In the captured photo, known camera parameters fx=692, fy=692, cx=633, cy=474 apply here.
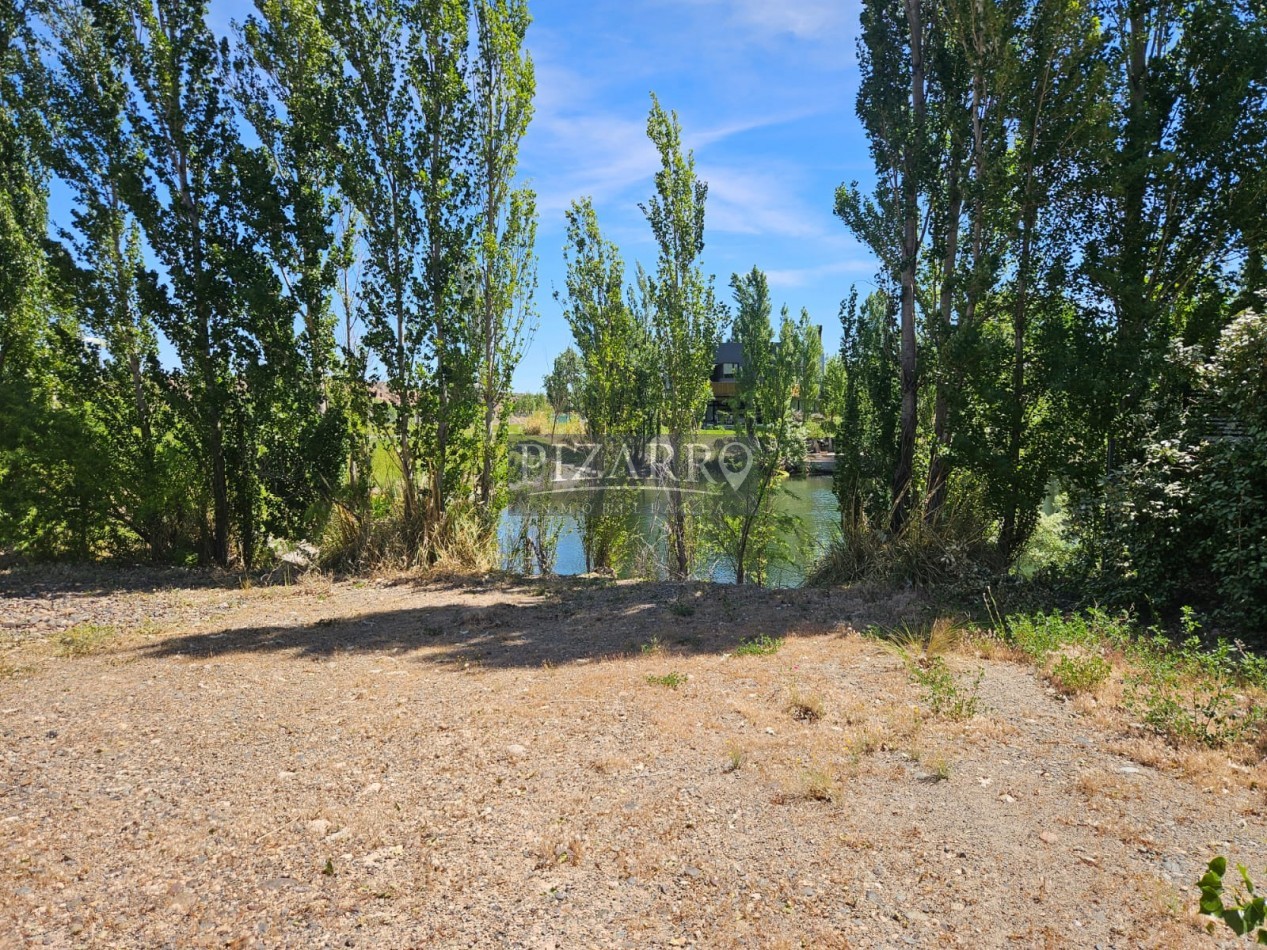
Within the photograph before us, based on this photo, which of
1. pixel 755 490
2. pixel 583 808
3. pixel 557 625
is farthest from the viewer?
pixel 755 490

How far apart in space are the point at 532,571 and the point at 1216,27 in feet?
32.7

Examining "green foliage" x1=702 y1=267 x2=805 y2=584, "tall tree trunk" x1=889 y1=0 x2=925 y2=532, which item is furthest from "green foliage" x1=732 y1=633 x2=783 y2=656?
"green foliage" x1=702 y1=267 x2=805 y2=584

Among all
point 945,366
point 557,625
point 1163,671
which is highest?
point 945,366

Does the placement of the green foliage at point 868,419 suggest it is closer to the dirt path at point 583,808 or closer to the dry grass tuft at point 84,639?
the dirt path at point 583,808

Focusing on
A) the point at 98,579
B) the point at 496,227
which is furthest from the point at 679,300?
the point at 98,579

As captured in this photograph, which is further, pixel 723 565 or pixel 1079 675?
pixel 723 565

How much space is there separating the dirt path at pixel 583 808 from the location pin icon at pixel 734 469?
248 inches

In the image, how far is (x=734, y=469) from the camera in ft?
41.1

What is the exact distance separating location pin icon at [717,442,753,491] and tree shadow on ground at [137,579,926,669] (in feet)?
12.1

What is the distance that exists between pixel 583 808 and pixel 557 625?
345 cm

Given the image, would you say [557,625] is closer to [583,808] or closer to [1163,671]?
[583,808]

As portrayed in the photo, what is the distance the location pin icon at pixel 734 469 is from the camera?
1144 cm

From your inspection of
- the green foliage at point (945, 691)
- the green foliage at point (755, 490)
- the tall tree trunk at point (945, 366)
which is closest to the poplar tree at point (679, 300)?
the green foliage at point (755, 490)

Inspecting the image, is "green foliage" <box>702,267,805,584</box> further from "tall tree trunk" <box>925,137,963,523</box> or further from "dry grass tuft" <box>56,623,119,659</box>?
"dry grass tuft" <box>56,623,119,659</box>
